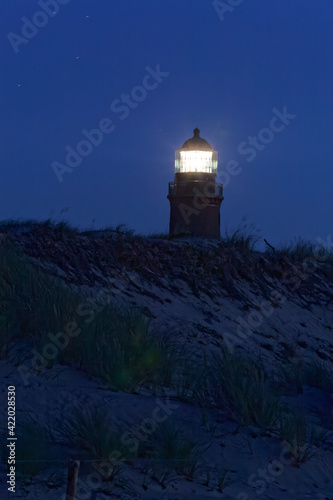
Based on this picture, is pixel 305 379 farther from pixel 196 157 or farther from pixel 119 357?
pixel 196 157

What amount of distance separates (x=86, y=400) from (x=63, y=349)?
0.93 metres

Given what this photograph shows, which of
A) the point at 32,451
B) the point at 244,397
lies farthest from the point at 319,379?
the point at 32,451

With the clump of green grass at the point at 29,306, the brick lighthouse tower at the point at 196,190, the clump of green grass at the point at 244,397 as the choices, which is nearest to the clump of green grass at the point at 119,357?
the clump of green grass at the point at 29,306

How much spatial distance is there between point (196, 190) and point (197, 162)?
0.80m

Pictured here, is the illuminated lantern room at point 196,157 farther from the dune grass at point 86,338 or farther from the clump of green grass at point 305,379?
the clump of green grass at point 305,379

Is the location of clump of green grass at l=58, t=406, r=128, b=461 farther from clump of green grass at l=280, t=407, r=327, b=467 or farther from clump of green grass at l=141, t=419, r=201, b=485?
clump of green grass at l=280, t=407, r=327, b=467

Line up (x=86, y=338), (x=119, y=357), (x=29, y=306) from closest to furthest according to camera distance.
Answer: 1. (x=119, y=357)
2. (x=86, y=338)
3. (x=29, y=306)

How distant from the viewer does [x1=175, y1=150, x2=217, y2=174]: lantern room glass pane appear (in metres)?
17.3

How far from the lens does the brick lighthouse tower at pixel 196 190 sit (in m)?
17.1

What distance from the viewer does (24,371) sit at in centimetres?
546

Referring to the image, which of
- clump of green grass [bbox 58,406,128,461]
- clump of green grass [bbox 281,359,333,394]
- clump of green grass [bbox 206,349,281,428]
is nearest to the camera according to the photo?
clump of green grass [bbox 58,406,128,461]

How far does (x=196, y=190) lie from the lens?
56.1 feet

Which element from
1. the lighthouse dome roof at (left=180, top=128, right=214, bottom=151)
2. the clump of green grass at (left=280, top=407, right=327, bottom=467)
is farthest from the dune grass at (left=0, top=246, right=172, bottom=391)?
the lighthouse dome roof at (left=180, top=128, right=214, bottom=151)

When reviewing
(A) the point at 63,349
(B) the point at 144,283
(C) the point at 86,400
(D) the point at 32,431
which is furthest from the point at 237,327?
(D) the point at 32,431
